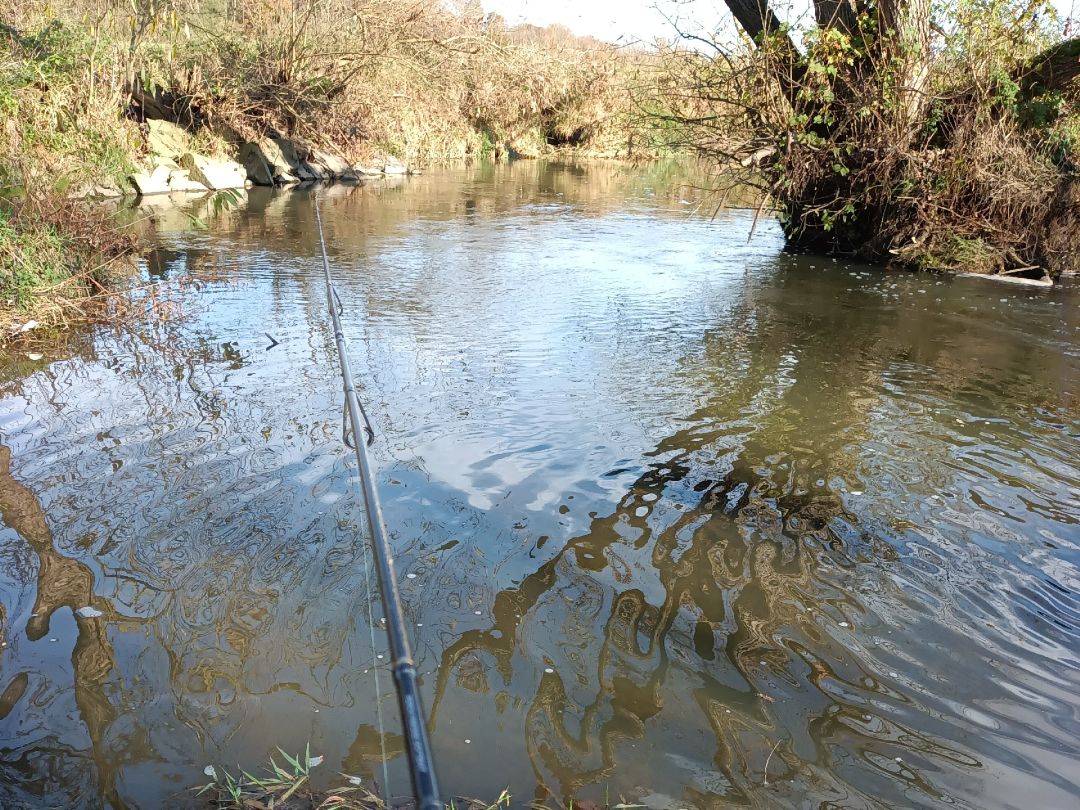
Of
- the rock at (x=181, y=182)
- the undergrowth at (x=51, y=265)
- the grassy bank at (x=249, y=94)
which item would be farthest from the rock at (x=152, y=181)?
the undergrowth at (x=51, y=265)

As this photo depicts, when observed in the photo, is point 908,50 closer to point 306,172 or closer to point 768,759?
point 768,759

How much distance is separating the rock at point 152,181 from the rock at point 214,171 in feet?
2.86

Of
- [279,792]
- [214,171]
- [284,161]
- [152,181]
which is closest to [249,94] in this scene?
[284,161]

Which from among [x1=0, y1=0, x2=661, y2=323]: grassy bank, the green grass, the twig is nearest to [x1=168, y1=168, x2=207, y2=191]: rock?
[x1=0, y1=0, x2=661, y2=323]: grassy bank

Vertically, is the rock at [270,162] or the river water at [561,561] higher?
the rock at [270,162]

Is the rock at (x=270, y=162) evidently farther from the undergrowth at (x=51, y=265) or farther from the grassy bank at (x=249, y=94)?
the undergrowth at (x=51, y=265)

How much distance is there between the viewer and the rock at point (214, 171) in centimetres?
1947

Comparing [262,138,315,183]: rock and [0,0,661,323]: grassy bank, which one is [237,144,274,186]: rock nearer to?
A: [262,138,315,183]: rock

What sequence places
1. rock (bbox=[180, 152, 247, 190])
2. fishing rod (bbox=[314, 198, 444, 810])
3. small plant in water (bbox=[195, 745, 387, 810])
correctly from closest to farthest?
fishing rod (bbox=[314, 198, 444, 810]) → small plant in water (bbox=[195, 745, 387, 810]) → rock (bbox=[180, 152, 247, 190])

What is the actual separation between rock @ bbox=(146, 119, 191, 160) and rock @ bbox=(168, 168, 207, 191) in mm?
566

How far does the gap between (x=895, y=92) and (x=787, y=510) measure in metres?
8.52

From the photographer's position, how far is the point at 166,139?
1972 cm

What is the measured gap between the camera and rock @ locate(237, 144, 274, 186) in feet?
70.9

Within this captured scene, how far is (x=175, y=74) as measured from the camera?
20.8m
